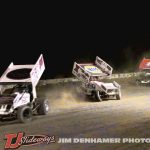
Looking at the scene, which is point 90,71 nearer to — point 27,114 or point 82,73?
point 82,73

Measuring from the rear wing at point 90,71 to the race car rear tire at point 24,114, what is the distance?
18.2ft

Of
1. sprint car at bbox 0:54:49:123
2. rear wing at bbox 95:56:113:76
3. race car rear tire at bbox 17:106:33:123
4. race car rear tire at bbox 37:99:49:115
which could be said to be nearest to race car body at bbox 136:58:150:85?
rear wing at bbox 95:56:113:76

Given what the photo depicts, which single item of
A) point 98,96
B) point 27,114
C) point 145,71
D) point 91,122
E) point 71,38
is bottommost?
point 91,122

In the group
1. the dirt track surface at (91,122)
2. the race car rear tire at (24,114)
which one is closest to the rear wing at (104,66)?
the dirt track surface at (91,122)

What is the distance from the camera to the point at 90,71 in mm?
18828

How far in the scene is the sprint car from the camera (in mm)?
12992

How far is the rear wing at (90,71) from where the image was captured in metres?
18.5

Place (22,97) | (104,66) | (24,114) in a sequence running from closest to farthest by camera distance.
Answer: (24,114) → (22,97) → (104,66)

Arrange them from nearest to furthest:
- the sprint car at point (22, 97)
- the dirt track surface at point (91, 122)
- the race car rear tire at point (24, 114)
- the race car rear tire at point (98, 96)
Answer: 1. the dirt track surface at point (91, 122)
2. the race car rear tire at point (24, 114)
3. the sprint car at point (22, 97)
4. the race car rear tire at point (98, 96)

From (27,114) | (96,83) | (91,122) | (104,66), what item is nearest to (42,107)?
(27,114)

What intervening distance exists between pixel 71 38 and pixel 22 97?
21.0 meters

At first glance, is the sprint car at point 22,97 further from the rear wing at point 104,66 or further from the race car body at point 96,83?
the rear wing at point 104,66

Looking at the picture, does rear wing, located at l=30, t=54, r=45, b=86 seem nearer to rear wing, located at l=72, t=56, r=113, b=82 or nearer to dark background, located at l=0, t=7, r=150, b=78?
rear wing, located at l=72, t=56, r=113, b=82

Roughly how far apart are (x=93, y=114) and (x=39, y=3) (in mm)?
20055
